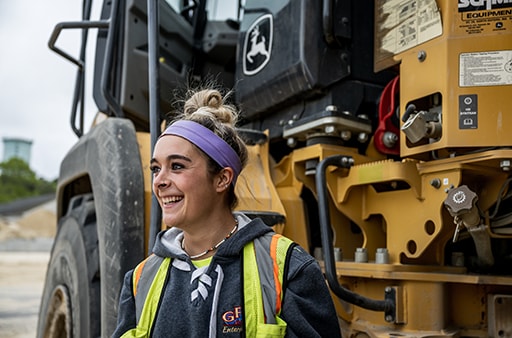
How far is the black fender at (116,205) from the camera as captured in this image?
8.00ft

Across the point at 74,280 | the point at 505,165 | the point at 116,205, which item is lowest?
the point at 74,280

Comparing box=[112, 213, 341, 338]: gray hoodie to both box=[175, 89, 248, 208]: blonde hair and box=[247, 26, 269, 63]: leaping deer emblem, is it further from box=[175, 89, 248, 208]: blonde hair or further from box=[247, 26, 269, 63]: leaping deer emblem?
box=[247, 26, 269, 63]: leaping deer emblem

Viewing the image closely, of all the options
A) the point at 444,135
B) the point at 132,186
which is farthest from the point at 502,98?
the point at 132,186

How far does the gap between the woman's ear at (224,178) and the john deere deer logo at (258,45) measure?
1278 millimetres

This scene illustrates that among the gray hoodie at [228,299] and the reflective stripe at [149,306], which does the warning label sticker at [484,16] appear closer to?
the gray hoodie at [228,299]

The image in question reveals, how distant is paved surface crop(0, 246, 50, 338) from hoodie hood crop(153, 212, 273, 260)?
5.96 metres

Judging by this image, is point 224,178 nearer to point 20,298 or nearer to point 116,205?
point 116,205

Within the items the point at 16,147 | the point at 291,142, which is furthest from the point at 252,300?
the point at 16,147

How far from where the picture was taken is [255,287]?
1482 mm

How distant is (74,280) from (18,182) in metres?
44.3

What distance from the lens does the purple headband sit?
1.63 m

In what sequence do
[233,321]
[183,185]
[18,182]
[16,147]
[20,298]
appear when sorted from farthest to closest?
1. [16,147]
2. [18,182]
3. [20,298]
4. [183,185]
5. [233,321]

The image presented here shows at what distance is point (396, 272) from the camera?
7.14 feet

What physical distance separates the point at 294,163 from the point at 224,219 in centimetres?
106
